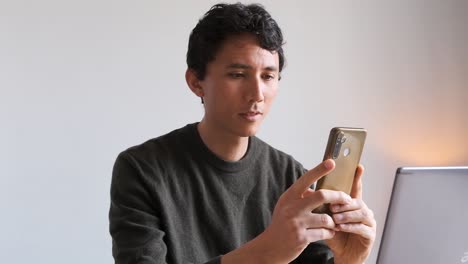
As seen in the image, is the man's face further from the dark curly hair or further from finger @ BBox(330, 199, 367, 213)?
finger @ BBox(330, 199, 367, 213)

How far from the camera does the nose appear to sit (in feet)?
3.55

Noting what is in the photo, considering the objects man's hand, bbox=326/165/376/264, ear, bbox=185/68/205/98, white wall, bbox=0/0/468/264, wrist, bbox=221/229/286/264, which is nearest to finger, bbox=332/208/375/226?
man's hand, bbox=326/165/376/264

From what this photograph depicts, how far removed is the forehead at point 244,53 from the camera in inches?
43.6

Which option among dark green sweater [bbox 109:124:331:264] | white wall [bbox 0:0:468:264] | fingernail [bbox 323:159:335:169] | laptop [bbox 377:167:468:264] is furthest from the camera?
white wall [bbox 0:0:468:264]

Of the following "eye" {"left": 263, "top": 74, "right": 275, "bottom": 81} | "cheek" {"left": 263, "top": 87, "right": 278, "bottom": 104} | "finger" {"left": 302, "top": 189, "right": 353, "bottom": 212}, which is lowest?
"finger" {"left": 302, "top": 189, "right": 353, "bottom": 212}

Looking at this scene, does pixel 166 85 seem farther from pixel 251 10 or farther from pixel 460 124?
pixel 460 124

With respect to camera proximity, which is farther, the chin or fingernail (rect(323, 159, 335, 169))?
the chin

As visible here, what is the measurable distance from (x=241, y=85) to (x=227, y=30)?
4.9 inches

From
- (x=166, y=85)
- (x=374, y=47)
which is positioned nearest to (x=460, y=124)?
(x=374, y=47)

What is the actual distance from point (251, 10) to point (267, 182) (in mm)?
364

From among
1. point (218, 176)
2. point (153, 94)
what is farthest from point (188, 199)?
point (153, 94)

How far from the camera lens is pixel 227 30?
3.75ft

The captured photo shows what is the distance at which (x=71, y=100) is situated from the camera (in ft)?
5.43

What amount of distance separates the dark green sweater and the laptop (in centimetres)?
23
